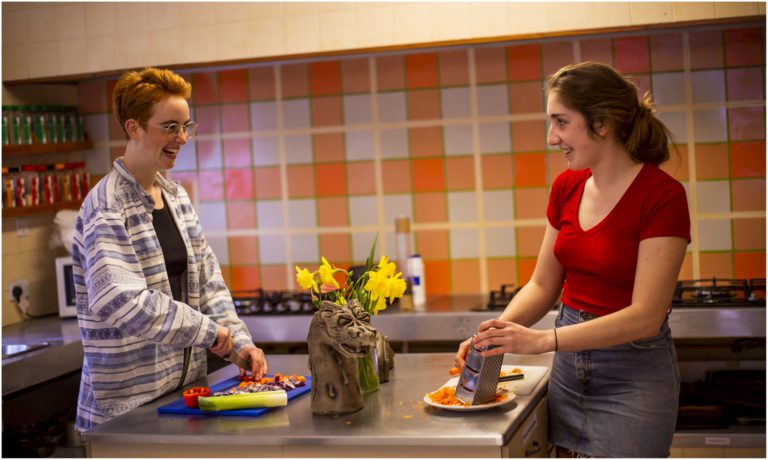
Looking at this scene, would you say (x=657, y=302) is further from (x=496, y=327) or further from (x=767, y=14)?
(x=767, y=14)

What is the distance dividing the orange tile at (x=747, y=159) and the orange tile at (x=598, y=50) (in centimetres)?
60

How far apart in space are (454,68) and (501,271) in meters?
0.88

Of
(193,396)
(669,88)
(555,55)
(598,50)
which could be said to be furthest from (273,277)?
(193,396)

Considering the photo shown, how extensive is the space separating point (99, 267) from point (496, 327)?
92cm

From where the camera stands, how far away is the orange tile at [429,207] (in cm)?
402

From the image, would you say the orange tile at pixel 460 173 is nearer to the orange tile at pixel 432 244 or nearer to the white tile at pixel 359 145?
the orange tile at pixel 432 244

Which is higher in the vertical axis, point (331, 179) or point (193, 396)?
point (331, 179)

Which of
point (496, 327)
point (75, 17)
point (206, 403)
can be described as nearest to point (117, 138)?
point (75, 17)

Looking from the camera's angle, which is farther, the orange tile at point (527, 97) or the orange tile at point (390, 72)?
the orange tile at point (390, 72)

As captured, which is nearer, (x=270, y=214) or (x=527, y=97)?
(x=527, y=97)

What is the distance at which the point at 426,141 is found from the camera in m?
4.01

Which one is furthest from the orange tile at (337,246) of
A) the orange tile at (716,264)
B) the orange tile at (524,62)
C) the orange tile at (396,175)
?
the orange tile at (716,264)

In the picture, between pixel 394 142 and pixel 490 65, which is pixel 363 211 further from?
pixel 490 65

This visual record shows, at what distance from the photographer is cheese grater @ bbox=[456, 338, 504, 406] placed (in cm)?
192
